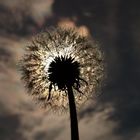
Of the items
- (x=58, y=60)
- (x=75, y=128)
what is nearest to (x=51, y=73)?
(x=58, y=60)

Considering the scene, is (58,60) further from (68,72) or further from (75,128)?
(75,128)

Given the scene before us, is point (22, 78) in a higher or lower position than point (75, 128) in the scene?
higher

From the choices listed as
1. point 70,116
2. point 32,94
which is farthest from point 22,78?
point 70,116

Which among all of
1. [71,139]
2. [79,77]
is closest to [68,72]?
[79,77]

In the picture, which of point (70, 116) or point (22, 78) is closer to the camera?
point (70, 116)

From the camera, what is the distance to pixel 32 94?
88.1 metres

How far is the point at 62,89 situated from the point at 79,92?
2704 millimetres

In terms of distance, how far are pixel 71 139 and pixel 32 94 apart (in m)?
8.56

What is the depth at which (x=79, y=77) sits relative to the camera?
87.7 m

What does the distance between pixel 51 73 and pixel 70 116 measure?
19.6 feet

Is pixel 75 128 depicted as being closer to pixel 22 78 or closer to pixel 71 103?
pixel 71 103

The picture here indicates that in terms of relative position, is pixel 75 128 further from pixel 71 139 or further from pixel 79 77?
pixel 79 77

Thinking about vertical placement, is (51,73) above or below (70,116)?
above

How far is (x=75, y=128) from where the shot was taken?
276 ft
